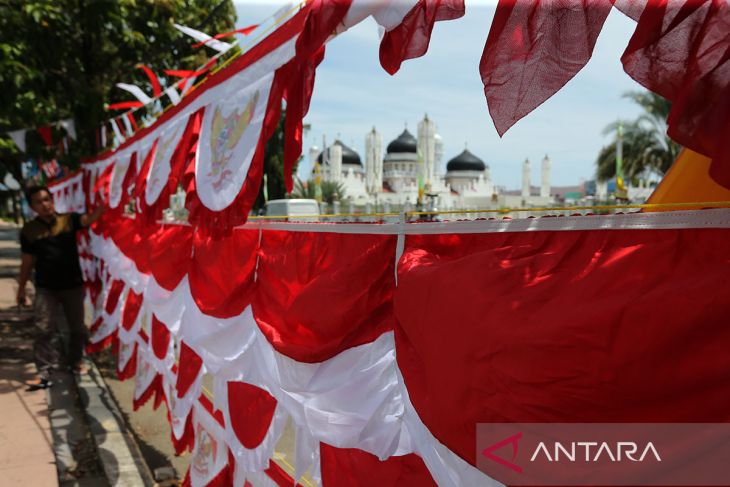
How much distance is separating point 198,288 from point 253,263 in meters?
0.84

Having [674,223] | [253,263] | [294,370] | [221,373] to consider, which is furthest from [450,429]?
[221,373]

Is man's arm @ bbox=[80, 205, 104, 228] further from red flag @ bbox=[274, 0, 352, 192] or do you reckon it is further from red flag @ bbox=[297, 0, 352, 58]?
red flag @ bbox=[297, 0, 352, 58]

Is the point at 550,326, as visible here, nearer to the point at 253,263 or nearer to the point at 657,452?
the point at 657,452

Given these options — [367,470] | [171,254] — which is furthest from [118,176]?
[367,470]

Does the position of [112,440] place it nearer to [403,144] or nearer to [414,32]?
[414,32]

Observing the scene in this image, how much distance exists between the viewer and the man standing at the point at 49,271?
5719 mm

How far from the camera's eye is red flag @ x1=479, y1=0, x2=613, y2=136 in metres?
1.33

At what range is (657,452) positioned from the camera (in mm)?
1152

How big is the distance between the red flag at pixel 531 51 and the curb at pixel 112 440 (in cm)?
368

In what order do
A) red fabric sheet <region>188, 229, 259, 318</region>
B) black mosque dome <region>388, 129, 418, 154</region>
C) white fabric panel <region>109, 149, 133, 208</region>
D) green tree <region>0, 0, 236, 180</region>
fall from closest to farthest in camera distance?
red fabric sheet <region>188, 229, 259, 318</region>, white fabric panel <region>109, 149, 133, 208</region>, green tree <region>0, 0, 236, 180</region>, black mosque dome <region>388, 129, 418, 154</region>

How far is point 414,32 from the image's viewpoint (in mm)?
1657

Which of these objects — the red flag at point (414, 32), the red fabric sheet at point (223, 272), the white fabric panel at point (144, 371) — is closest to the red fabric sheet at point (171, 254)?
the red fabric sheet at point (223, 272)

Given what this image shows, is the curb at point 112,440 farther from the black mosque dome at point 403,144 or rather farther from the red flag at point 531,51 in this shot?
the black mosque dome at point 403,144

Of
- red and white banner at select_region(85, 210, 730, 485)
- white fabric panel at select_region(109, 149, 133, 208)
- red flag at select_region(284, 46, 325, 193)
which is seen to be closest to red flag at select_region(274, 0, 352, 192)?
red flag at select_region(284, 46, 325, 193)
